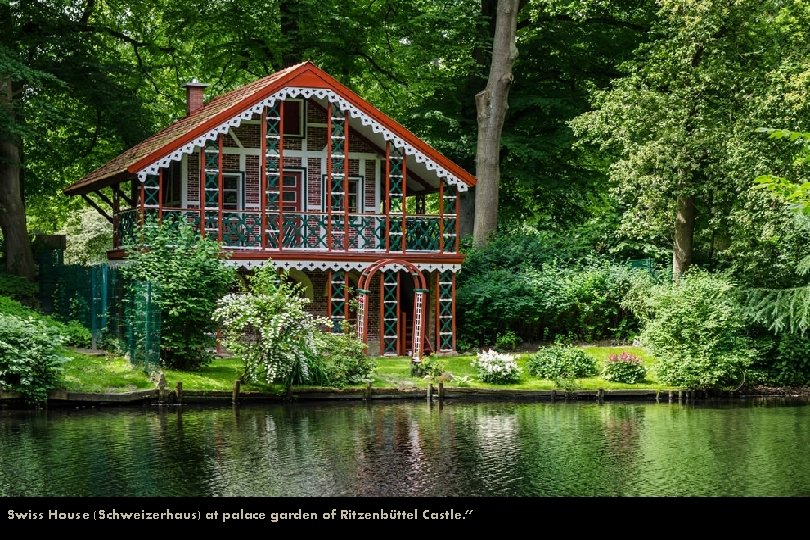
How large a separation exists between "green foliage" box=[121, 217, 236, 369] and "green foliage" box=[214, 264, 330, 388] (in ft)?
1.68

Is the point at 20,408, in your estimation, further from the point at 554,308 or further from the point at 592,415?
the point at 554,308

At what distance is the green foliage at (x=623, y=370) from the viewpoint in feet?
104

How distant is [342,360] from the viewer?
29922mm

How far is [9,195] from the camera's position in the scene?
37969 mm

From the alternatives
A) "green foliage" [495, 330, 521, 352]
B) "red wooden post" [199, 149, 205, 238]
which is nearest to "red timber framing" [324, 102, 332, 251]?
"red wooden post" [199, 149, 205, 238]

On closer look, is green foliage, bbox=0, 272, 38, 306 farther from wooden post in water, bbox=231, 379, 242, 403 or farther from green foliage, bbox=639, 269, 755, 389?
green foliage, bbox=639, 269, 755, 389

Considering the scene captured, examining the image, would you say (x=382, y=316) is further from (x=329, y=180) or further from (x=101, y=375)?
(x=101, y=375)

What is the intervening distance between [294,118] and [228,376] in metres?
10.2

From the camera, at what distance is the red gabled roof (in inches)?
1310

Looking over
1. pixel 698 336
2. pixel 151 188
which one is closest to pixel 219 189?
pixel 151 188

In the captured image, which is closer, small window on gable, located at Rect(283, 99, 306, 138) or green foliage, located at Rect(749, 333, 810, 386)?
green foliage, located at Rect(749, 333, 810, 386)

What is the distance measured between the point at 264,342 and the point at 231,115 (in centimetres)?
759
